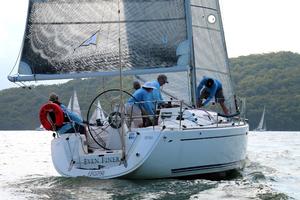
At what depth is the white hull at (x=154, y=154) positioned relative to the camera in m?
10.3

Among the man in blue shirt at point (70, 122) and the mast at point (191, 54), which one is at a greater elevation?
the mast at point (191, 54)

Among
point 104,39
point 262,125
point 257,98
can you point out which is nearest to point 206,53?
point 104,39

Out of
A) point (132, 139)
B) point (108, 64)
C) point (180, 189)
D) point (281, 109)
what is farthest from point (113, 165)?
point (281, 109)

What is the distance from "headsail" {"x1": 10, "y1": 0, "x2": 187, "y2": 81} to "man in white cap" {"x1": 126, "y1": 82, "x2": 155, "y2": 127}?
3.86 ft

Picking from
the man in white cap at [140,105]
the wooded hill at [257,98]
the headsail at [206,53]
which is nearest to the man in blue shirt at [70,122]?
the man in white cap at [140,105]

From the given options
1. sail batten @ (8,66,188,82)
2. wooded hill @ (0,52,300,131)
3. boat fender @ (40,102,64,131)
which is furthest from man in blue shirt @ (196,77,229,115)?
wooded hill @ (0,52,300,131)

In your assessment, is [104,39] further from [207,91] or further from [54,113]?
[207,91]

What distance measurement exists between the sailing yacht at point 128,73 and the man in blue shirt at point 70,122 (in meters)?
0.19

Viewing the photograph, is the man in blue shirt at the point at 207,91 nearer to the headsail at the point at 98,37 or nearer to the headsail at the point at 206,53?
the headsail at the point at 206,53

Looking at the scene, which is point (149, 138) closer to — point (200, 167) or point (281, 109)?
point (200, 167)

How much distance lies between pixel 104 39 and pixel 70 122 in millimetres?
2120

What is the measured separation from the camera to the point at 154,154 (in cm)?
1028

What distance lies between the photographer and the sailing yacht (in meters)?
10.5

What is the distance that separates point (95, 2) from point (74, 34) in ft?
2.53
